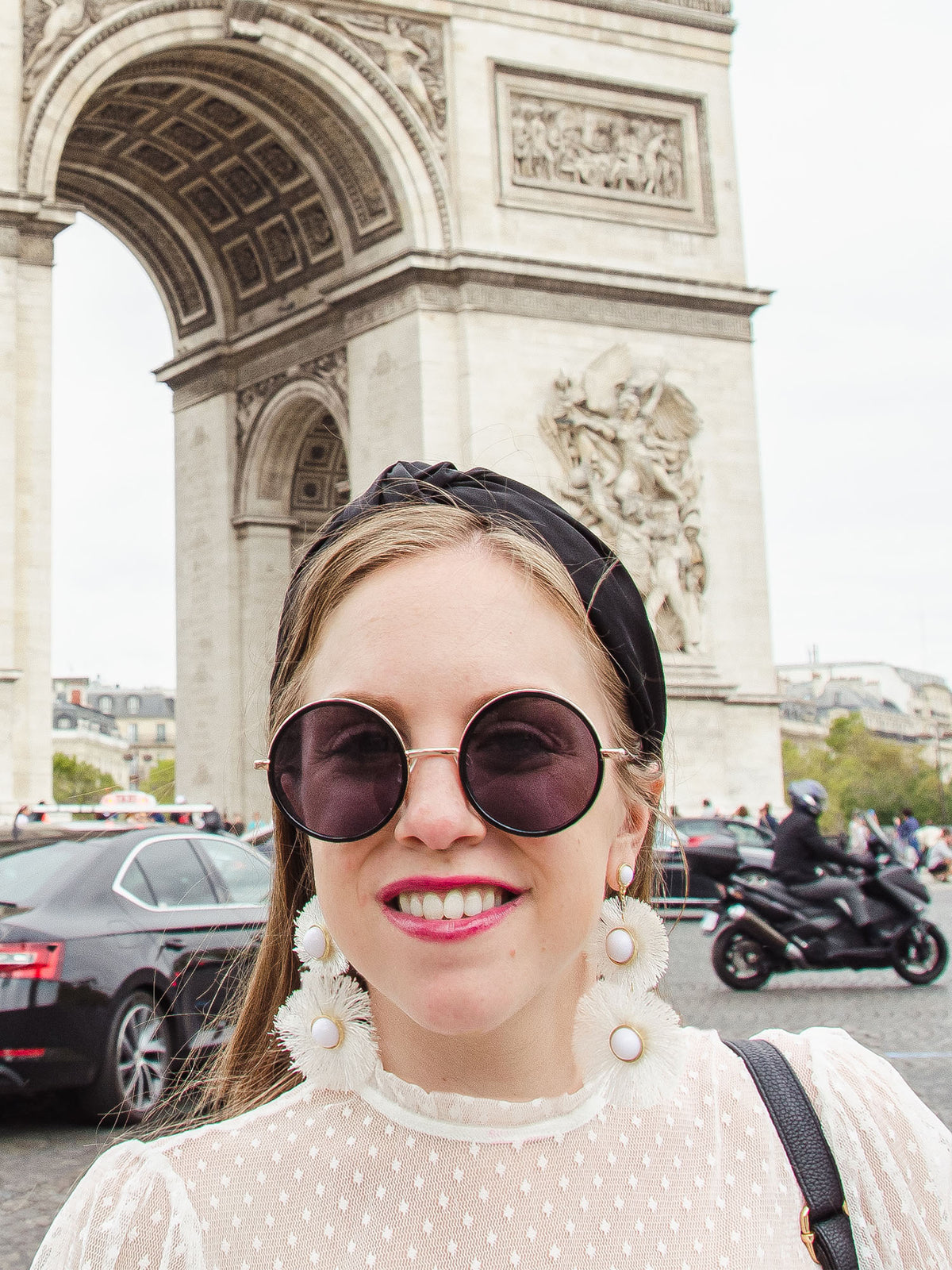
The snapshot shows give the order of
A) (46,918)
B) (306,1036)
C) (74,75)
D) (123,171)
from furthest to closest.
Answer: (123,171)
(74,75)
(46,918)
(306,1036)

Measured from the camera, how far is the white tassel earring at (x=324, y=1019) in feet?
3.92

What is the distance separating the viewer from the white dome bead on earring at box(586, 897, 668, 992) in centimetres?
125

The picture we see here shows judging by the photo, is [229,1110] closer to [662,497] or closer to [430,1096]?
[430,1096]

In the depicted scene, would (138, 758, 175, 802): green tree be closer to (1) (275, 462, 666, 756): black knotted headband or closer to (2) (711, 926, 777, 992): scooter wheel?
(1) (275, 462, 666, 756): black knotted headband

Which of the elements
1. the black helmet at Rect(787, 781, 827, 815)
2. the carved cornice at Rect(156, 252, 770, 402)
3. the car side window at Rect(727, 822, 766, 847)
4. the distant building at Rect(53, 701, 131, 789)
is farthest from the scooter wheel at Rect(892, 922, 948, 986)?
the distant building at Rect(53, 701, 131, 789)

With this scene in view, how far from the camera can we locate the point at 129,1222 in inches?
43.3

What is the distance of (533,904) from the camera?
1.14 m

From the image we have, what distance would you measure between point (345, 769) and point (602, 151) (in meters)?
20.8

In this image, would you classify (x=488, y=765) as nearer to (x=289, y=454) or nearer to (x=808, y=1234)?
(x=808, y=1234)

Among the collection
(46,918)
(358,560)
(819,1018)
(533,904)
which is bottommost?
(819,1018)

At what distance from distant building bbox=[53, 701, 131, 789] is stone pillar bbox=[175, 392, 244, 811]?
54096 millimetres

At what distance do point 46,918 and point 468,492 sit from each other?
5.15m

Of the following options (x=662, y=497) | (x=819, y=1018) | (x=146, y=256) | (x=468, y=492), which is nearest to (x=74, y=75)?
(x=146, y=256)

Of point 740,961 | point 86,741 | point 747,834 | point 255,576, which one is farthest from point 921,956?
point 86,741
